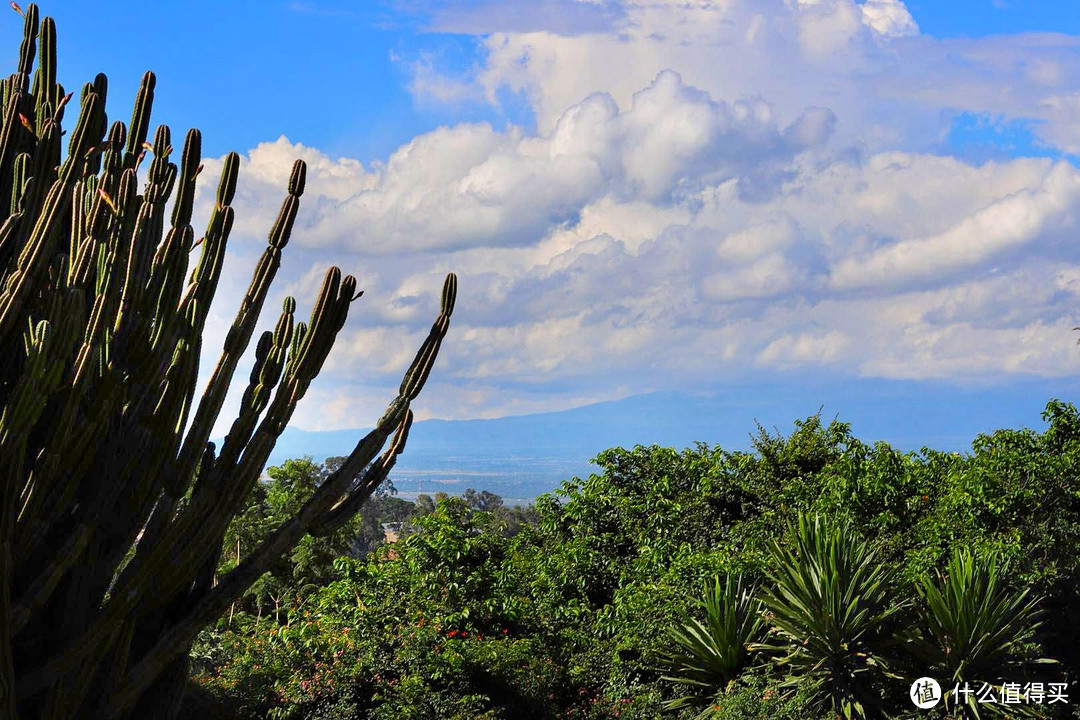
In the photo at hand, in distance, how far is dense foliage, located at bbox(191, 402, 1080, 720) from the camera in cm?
893

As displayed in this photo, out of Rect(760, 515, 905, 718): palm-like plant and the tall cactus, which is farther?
Rect(760, 515, 905, 718): palm-like plant

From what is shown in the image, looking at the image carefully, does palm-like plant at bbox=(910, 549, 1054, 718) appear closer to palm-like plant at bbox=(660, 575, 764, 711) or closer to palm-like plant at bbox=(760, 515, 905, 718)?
palm-like plant at bbox=(760, 515, 905, 718)

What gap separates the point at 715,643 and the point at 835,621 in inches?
49.1

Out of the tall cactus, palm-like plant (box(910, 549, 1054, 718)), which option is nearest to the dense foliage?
palm-like plant (box(910, 549, 1054, 718))

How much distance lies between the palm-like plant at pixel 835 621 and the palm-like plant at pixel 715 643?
0.29 metres

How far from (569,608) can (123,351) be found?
773 cm

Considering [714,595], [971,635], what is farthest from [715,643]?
Result: [971,635]

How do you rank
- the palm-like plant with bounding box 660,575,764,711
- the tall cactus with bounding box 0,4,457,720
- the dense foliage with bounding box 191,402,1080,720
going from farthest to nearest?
the palm-like plant with bounding box 660,575,764,711 < the dense foliage with bounding box 191,402,1080,720 < the tall cactus with bounding box 0,4,457,720

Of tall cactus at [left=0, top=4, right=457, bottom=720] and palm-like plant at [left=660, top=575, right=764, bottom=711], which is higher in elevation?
tall cactus at [left=0, top=4, right=457, bottom=720]

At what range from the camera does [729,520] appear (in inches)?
Result: 492

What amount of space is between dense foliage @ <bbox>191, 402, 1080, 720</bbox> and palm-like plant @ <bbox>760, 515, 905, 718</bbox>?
0.06ft

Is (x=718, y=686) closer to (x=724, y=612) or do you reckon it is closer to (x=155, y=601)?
(x=724, y=612)

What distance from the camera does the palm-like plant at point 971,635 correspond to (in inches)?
346

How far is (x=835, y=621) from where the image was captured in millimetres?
8758
